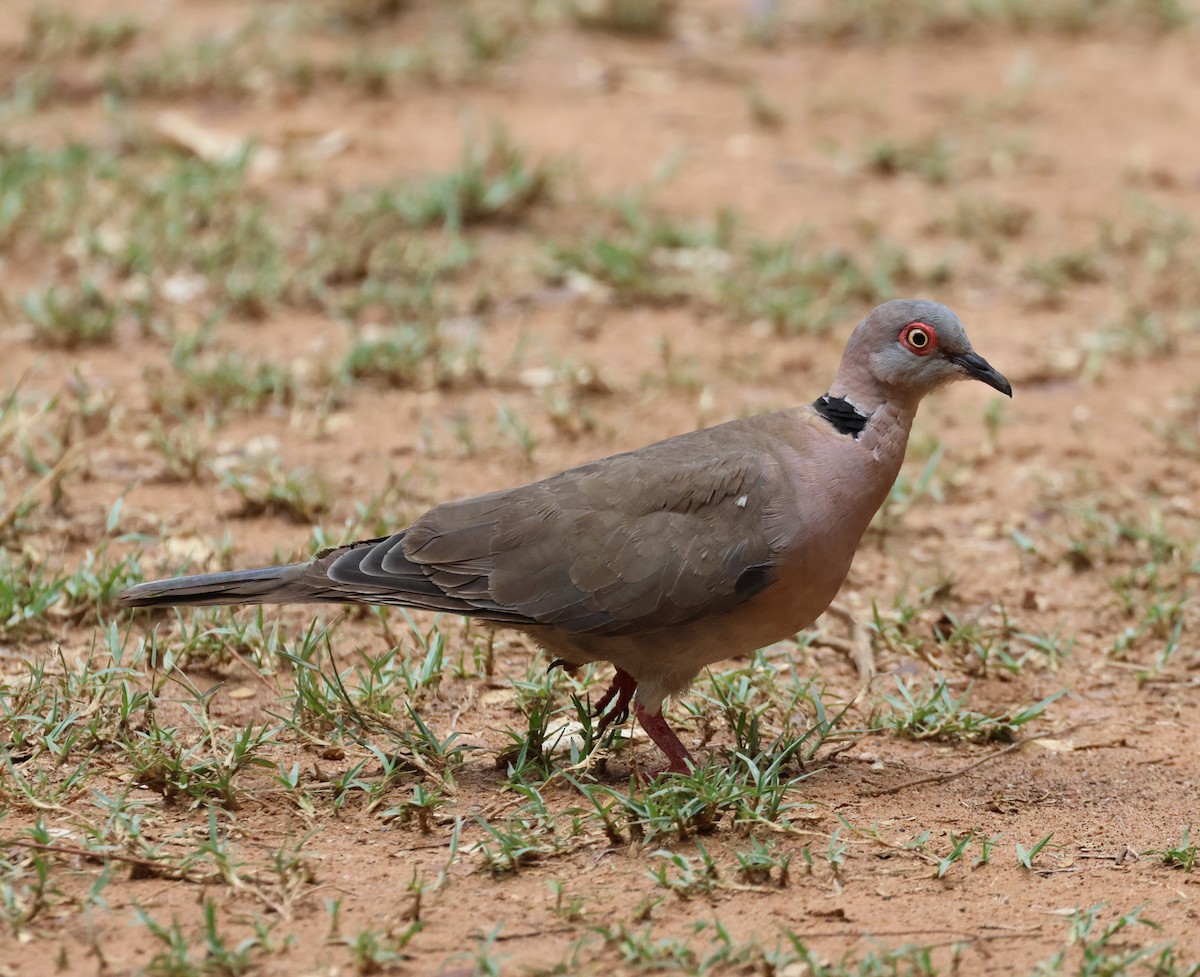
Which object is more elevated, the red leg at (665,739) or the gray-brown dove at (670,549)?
the gray-brown dove at (670,549)

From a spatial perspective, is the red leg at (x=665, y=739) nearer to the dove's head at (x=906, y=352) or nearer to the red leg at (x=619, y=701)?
the red leg at (x=619, y=701)

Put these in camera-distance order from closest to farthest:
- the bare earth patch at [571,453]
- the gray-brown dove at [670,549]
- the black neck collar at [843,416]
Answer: the bare earth patch at [571,453] → the gray-brown dove at [670,549] → the black neck collar at [843,416]

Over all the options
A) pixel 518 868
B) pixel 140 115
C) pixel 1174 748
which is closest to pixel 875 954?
pixel 518 868

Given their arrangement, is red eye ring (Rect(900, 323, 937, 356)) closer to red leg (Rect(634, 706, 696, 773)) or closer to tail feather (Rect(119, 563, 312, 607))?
red leg (Rect(634, 706, 696, 773))

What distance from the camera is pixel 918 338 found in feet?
12.9

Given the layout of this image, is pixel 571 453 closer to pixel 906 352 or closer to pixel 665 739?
pixel 906 352

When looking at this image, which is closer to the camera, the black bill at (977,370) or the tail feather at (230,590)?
the tail feather at (230,590)

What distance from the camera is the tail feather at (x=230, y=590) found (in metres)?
3.73

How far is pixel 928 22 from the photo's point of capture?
31.1 ft

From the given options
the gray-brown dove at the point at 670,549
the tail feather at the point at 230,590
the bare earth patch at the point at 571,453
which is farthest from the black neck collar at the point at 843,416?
the tail feather at the point at 230,590

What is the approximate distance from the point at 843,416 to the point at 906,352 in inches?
9.0

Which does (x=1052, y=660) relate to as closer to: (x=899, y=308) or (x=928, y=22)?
(x=899, y=308)

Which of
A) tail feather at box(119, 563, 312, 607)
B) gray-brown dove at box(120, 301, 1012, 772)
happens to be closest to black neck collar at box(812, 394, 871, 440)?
gray-brown dove at box(120, 301, 1012, 772)

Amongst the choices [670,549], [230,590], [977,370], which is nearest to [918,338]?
[977,370]
